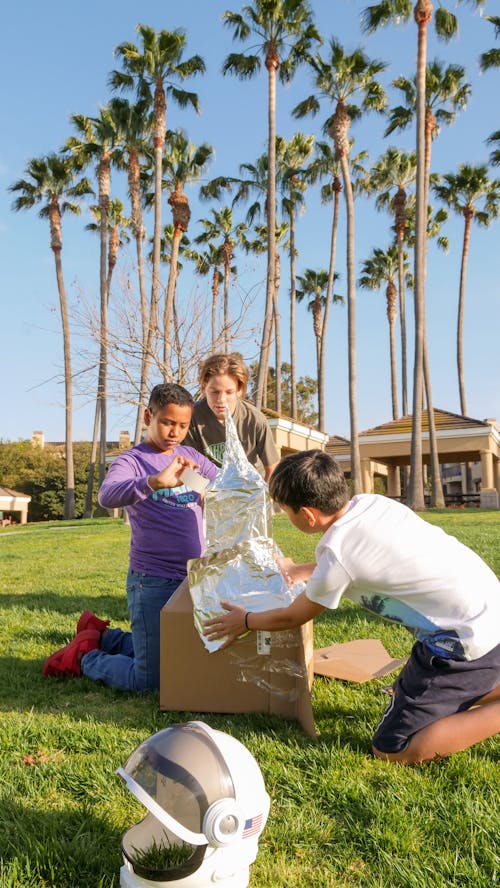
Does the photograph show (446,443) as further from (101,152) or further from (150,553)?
(150,553)

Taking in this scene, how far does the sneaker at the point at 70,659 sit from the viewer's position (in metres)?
3.75

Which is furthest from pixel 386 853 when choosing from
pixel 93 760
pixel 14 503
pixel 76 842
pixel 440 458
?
pixel 14 503

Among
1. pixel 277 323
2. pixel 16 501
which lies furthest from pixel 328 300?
pixel 16 501

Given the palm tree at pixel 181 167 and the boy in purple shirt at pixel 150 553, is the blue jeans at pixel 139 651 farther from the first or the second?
the palm tree at pixel 181 167

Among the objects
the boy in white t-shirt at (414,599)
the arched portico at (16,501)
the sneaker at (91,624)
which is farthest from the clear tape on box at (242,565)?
the arched portico at (16,501)

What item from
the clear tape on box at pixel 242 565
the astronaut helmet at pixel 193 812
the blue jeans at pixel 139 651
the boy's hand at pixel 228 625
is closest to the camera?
Result: the astronaut helmet at pixel 193 812

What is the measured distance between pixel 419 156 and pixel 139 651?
19099 millimetres

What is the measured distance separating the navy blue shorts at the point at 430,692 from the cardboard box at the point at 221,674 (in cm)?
51

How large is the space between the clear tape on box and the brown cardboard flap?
0.62 metres

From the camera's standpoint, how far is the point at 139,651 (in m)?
3.51

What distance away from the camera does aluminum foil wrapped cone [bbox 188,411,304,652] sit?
288 cm

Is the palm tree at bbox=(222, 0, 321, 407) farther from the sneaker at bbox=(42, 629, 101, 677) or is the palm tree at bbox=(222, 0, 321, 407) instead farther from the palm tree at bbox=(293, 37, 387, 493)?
the sneaker at bbox=(42, 629, 101, 677)

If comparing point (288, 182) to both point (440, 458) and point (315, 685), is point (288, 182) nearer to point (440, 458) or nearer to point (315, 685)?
point (440, 458)

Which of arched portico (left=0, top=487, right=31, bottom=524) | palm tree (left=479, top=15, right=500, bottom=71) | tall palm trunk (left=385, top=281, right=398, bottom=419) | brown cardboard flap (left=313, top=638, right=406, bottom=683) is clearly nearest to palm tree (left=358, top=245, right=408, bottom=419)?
tall palm trunk (left=385, top=281, right=398, bottom=419)
